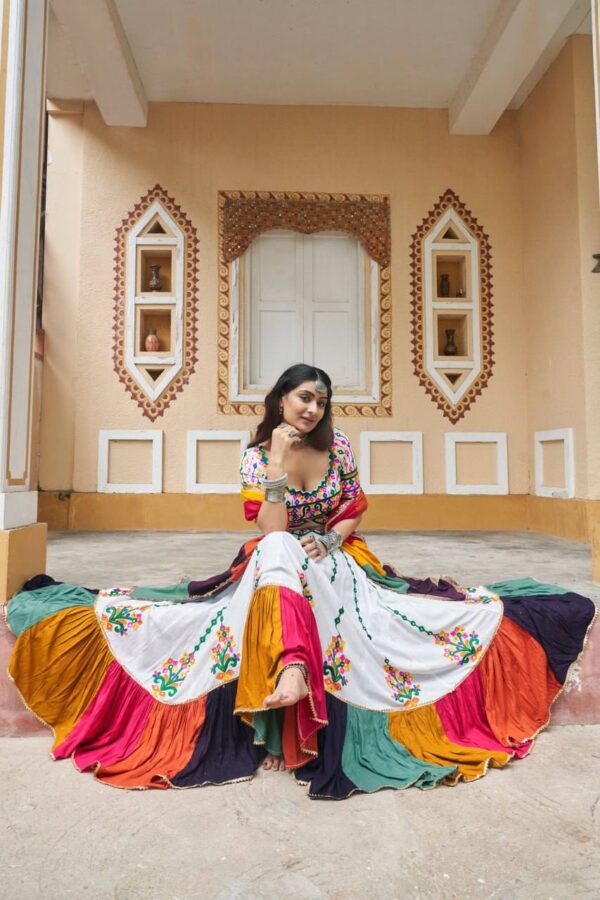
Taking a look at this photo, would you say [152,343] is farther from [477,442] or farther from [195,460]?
[477,442]

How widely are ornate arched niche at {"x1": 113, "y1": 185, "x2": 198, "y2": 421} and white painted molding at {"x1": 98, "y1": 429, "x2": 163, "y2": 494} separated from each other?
214 millimetres

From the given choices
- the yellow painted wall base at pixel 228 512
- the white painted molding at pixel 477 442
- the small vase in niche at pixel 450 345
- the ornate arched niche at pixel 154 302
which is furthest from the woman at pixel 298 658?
the small vase in niche at pixel 450 345

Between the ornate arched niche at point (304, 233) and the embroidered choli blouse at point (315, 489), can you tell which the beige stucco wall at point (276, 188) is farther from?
the embroidered choli blouse at point (315, 489)

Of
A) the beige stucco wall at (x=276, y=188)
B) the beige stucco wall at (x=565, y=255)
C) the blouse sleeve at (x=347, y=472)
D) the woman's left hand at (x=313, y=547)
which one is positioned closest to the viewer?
the woman's left hand at (x=313, y=547)

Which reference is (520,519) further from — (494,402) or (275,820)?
(275,820)

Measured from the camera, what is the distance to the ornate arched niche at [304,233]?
4.85 meters

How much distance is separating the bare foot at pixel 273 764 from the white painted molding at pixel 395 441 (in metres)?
3.33

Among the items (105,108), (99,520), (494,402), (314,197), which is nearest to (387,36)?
(314,197)

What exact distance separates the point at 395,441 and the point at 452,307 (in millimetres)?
1167

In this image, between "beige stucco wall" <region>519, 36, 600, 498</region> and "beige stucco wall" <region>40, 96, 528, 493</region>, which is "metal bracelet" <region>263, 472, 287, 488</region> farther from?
"beige stucco wall" <region>40, 96, 528, 493</region>

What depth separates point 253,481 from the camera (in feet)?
6.30

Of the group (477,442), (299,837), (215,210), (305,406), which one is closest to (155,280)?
(215,210)

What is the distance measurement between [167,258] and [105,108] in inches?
44.9

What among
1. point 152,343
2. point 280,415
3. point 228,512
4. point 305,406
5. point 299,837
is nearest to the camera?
point 299,837
